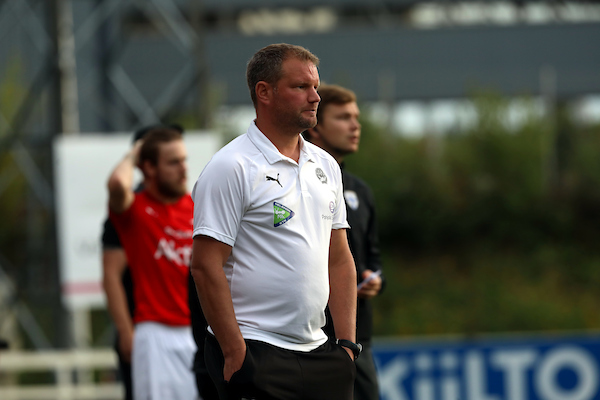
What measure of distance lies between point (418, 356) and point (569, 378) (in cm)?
127

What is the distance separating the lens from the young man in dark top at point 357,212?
355cm

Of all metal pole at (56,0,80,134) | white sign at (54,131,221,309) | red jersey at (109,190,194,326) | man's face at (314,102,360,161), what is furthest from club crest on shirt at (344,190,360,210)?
metal pole at (56,0,80,134)

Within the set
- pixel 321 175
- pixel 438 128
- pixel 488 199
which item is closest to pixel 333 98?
pixel 321 175

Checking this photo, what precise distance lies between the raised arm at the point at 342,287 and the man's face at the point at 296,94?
1.44ft

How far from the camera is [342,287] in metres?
2.64

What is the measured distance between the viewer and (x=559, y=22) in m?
23.3

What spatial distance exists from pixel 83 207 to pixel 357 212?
4.10 m

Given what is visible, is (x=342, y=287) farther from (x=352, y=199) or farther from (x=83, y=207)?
(x=83, y=207)

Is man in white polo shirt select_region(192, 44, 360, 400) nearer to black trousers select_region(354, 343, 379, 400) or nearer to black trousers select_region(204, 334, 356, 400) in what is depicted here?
black trousers select_region(204, 334, 356, 400)

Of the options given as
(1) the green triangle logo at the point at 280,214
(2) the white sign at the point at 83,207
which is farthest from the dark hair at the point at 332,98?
(2) the white sign at the point at 83,207

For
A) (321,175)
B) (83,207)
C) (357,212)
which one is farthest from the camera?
(83,207)

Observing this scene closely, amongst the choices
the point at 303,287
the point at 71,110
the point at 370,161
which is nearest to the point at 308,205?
the point at 303,287

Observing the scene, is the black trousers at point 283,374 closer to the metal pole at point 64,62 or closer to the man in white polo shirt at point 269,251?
the man in white polo shirt at point 269,251

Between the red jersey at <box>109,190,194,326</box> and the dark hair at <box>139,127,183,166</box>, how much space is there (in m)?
0.20
